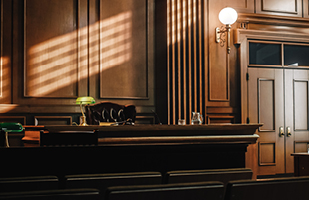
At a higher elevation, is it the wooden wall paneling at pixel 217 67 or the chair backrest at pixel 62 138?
the wooden wall paneling at pixel 217 67

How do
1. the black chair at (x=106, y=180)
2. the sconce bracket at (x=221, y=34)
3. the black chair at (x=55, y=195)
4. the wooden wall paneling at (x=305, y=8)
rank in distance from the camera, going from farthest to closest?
the wooden wall paneling at (x=305, y=8), the sconce bracket at (x=221, y=34), the black chair at (x=106, y=180), the black chair at (x=55, y=195)

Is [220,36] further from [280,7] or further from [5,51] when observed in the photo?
[5,51]

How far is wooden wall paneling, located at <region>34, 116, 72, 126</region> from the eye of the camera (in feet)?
15.6

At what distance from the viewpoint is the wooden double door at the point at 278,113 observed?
5465 millimetres

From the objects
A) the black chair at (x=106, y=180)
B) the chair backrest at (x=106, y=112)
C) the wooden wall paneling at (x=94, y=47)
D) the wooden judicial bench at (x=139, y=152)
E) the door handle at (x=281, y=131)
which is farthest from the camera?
the door handle at (x=281, y=131)

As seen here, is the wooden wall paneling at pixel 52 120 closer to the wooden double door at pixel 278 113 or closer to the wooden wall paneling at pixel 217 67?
the wooden wall paneling at pixel 217 67

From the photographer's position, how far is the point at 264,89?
555cm

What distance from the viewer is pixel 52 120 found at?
15.8ft

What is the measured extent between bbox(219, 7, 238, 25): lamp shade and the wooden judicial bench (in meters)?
3.10

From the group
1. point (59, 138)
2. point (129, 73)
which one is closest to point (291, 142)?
point (129, 73)

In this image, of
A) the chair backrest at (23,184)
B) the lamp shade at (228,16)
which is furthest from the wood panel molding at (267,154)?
the chair backrest at (23,184)

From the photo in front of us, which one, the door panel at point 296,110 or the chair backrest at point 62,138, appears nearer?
the chair backrest at point 62,138

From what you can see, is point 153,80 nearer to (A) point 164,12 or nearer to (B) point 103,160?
(A) point 164,12

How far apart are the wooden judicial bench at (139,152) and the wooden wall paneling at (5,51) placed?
3.06 m
